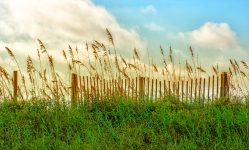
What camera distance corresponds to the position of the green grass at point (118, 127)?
809 cm

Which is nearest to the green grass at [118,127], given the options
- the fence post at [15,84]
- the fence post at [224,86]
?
the fence post at [15,84]

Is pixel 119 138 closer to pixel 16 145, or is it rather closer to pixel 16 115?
pixel 16 145

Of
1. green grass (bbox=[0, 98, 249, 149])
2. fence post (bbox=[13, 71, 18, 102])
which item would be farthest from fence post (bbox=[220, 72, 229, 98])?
fence post (bbox=[13, 71, 18, 102])

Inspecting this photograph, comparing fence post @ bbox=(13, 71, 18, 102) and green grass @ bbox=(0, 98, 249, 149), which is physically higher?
fence post @ bbox=(13, 71, 18, 102)

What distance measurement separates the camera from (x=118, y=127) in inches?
363

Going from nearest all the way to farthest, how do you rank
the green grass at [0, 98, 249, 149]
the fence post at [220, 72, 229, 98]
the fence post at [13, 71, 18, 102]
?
1. the green grass at [0, 98, 249, 149]
2. the fence post at [13, 71, 18, 102]
3. the fence post at [220, 72, 229, 98]

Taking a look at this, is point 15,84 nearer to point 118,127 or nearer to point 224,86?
point 118,127

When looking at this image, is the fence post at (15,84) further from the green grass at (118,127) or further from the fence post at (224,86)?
the fence post at (224,86)

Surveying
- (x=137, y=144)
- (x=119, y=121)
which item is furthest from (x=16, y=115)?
(x=137, y=144)

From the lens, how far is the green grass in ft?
26.5

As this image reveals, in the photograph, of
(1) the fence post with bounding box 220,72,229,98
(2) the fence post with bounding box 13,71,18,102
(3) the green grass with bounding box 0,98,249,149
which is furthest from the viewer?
(1) the fence post with bounding box 220,72,229,98

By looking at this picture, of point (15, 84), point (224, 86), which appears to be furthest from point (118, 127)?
point (224, 86)

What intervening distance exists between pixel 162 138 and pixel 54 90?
3.88 meters

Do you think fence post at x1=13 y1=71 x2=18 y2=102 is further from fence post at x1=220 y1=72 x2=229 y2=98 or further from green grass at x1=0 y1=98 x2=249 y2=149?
fence post at x1=220 y1=72 x2=229 y2=98
